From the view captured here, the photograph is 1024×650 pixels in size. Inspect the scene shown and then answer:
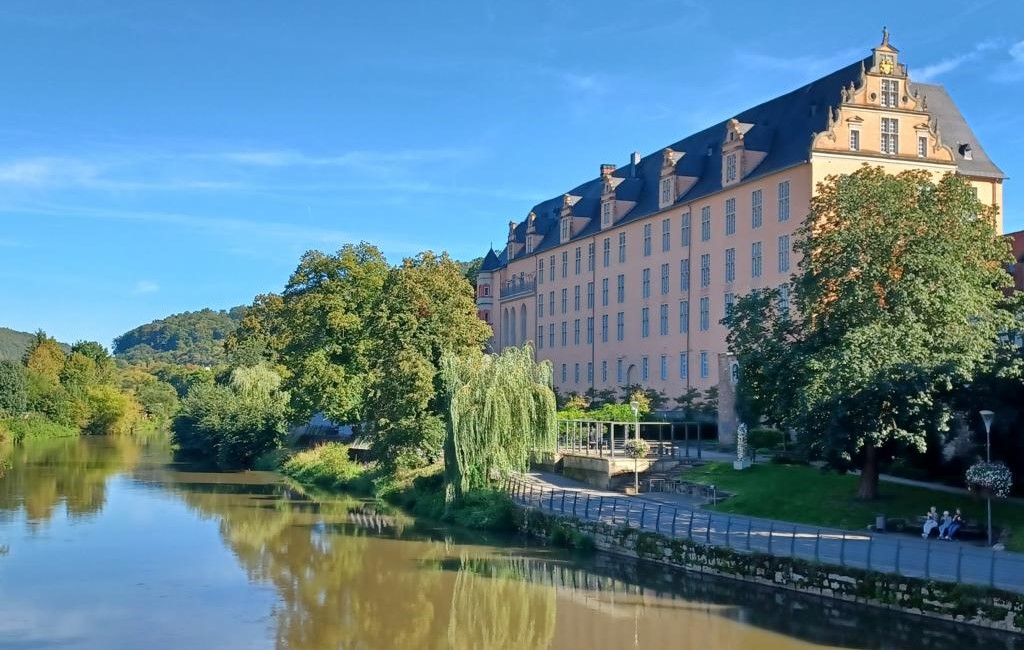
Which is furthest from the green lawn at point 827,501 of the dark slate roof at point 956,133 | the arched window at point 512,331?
the arched window at point 512,331

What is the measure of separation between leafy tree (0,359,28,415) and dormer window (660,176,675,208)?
6263 cm

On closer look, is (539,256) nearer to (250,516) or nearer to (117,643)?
(250,516)

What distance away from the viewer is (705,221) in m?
54.2

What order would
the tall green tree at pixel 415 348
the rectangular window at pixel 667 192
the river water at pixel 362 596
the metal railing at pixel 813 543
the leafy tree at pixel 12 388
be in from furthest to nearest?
the leafy tree at pixel 12 388, the rectangular window at pixel 667 192, the tall green tree at pixel 415 348, the metal railing at pixel 813 543, the river water at pixel 362 596

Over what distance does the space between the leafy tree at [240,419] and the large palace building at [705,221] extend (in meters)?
20.0

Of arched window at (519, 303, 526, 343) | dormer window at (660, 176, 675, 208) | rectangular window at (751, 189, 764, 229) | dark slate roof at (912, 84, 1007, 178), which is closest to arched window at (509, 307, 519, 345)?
arched window at (519, 303, 526, 343)

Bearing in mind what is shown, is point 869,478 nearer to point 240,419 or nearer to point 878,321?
point 878,321

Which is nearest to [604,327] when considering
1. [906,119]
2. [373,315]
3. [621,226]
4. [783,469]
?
[621,226]

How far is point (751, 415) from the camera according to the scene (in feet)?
113

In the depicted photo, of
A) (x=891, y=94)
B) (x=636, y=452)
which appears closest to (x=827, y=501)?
(x=636, y=452)

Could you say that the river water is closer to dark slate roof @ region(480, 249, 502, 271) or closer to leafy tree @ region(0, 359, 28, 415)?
dark slate roof @ region(480, 249, 502, 271)

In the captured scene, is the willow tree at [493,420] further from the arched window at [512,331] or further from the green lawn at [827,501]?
the arched window at [512,331]

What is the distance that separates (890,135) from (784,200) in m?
5.61

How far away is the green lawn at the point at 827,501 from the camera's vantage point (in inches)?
1069
